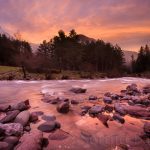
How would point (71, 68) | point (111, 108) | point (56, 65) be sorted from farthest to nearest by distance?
1. point (71, 68)
2. point (56, 65)
3. point (111, 108)

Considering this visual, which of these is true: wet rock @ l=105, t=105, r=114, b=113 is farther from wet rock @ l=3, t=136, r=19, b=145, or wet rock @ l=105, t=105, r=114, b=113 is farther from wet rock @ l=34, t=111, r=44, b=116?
wet rock @ l=3, t=136, r=19, b=145

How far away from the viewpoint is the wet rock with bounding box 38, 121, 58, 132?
8281 mm

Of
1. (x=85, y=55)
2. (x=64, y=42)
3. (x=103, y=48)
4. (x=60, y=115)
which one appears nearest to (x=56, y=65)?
(x=64, y=42)

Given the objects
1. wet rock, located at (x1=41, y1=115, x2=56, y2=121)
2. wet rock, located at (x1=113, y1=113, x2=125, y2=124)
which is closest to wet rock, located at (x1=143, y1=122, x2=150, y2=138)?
wet rock, located at (x1=113, y1=113, x2=125, y2=124)

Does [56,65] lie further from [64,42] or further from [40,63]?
[40,63]

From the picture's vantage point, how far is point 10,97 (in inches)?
500

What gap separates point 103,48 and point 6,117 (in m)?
48.7

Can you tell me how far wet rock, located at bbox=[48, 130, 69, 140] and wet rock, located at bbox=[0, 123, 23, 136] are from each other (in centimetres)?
110

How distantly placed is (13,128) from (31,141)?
1238 mm

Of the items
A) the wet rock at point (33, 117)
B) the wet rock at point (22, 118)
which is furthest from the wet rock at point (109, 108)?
the wet rock at point (22, 118)

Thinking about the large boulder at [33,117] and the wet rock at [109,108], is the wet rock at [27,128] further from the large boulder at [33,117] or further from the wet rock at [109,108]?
the wet rock at [109,108]

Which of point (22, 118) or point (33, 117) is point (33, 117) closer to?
point (33, 117)

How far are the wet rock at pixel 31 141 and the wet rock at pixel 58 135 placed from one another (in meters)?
0.44

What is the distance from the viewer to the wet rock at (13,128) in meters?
7.75
